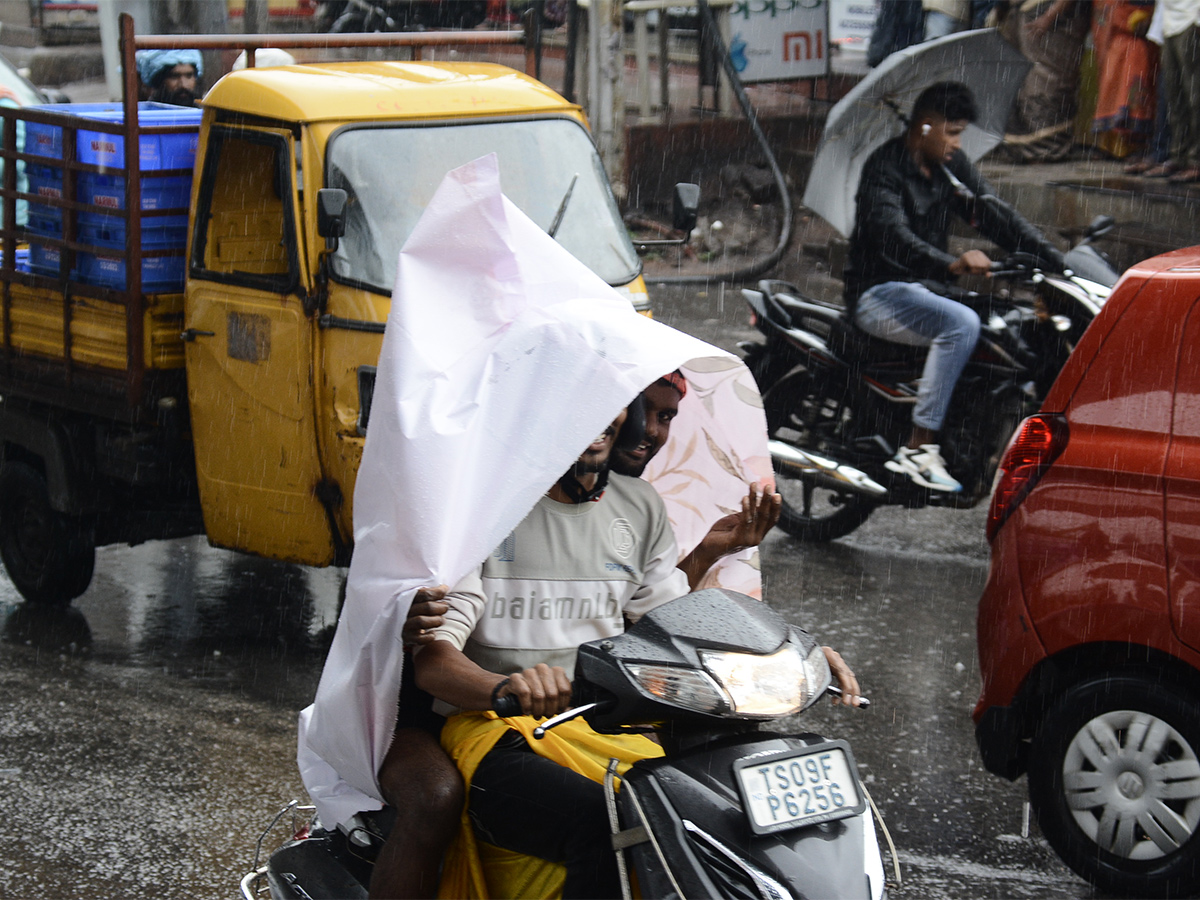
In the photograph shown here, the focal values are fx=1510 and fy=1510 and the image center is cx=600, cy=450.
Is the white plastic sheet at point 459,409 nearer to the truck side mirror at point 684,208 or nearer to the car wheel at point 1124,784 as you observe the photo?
the car wheel at point 1124,784

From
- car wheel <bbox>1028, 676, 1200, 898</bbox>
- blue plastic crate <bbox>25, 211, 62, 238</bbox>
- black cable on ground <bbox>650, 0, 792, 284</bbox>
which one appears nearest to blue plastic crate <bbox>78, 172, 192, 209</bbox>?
blue plastic crate <bbox>25, 211, 62, 238</bbox>

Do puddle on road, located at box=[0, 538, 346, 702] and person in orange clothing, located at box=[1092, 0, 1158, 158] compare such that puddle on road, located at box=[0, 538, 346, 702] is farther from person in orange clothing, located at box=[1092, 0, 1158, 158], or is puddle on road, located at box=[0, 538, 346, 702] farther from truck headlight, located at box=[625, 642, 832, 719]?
person in orange clothing, located at box=[1092, 0, 1158, 158]

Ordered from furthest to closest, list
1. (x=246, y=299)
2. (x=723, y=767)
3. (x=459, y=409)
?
(x=246, y=299), (x=459, y=409), (x=723, y=767)

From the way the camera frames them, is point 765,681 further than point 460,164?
No

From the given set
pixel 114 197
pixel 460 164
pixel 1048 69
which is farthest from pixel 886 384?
pixel 1048 69

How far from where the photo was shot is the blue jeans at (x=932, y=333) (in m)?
7.10

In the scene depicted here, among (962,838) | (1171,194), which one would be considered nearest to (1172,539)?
(962,838)

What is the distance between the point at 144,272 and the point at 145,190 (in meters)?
0.35

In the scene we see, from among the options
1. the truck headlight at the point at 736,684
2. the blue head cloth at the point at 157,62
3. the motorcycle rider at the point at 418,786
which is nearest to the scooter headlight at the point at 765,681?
the truck headlight at the point at 736,684

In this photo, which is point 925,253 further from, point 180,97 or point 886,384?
point 180,97

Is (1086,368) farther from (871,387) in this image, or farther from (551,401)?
(871,387)

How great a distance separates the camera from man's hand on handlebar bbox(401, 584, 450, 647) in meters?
2.75

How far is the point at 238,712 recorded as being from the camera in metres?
5.66

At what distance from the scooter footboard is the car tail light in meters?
2.17
